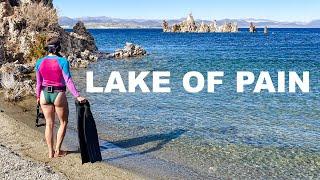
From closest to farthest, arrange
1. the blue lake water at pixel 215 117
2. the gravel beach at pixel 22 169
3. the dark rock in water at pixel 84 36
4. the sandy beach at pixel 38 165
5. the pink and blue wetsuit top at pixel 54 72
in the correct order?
the gravel beach at pixel 22 169
the sandy beach at pixel 38 165
the pink and blue wetsuit top at pixel 54 72
the blue lake water at pixel 215 117
the dark rock in water at pixel 84 36

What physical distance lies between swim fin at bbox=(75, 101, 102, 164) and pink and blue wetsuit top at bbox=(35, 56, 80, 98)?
602 mm

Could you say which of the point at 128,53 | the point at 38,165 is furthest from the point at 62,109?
the point at 128,53

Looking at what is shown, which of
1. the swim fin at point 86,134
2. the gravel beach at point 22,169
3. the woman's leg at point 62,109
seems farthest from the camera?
A: the swim fin at point 86,134

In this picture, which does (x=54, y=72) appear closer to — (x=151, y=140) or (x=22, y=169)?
(x=22, y=169)

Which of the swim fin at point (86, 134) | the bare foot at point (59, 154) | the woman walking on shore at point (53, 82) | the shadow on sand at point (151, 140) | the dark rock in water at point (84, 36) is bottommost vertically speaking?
the shadow on sand at point (151, 140)

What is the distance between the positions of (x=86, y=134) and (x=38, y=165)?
4.31 feet

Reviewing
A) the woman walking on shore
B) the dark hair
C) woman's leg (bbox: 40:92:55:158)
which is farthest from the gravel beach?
the dark hair

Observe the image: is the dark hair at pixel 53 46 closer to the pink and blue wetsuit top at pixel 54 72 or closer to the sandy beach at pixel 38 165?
the pink and blue wetsuit top at pixel 54 72

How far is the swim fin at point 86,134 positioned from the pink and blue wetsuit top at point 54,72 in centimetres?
60

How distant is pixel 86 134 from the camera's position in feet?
38.0

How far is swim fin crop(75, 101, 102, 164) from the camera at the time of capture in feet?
37.5

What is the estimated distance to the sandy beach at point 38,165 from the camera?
10337mm

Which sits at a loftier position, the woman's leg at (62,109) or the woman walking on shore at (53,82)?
the woman walking on shore at (53,82)

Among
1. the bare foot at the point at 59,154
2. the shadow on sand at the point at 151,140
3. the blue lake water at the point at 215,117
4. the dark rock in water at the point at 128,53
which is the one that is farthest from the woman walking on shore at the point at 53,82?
the dark rock in water at the point at 128,53
